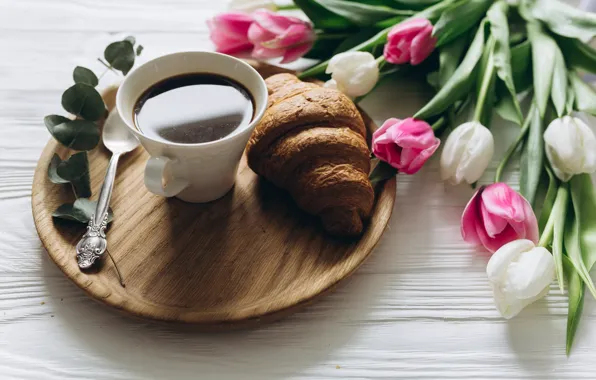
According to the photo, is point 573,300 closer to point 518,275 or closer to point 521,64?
point 518,275

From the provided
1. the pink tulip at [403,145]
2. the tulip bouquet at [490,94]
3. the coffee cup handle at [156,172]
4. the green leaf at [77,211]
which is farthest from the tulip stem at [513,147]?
the green leaf at [77,211]

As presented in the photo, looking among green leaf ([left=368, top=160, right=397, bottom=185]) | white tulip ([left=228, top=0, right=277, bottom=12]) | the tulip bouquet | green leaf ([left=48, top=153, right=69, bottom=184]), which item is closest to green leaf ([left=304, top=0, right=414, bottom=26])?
the tulip bouquet

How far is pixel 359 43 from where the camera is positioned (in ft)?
3.75

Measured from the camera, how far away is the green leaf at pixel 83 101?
97 centimetres

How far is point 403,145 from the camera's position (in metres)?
0.91

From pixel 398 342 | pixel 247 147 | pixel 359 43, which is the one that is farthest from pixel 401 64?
pixel 398 342

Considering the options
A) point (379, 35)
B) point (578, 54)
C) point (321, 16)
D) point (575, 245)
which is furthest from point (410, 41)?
point (575, 245)

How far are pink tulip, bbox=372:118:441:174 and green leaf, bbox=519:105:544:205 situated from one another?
148 millimetres

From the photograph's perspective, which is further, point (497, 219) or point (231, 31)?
point (231, 31)

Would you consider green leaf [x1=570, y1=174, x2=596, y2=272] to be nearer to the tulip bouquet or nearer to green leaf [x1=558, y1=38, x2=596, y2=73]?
the tulip bouquet

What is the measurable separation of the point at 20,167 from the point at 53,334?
334 mm

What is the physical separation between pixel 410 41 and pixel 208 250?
48 cm

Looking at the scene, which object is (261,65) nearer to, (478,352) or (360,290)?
(360,290)

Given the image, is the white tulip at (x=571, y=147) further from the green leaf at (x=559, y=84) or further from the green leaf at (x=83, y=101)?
the green leaf at (x=83, y=101)
